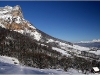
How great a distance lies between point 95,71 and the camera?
10125 cm

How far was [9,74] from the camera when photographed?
24359 millimetres

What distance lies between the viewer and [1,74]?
2383cm

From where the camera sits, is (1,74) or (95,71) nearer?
(1,74)

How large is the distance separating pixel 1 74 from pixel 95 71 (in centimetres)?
8548

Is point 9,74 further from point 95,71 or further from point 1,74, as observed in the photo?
point 95,71

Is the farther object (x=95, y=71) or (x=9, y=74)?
(x=95, y=71)

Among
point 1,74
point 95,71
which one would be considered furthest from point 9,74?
point 95,71

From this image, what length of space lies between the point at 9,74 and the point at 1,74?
1.11 m

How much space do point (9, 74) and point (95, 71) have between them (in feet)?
278
